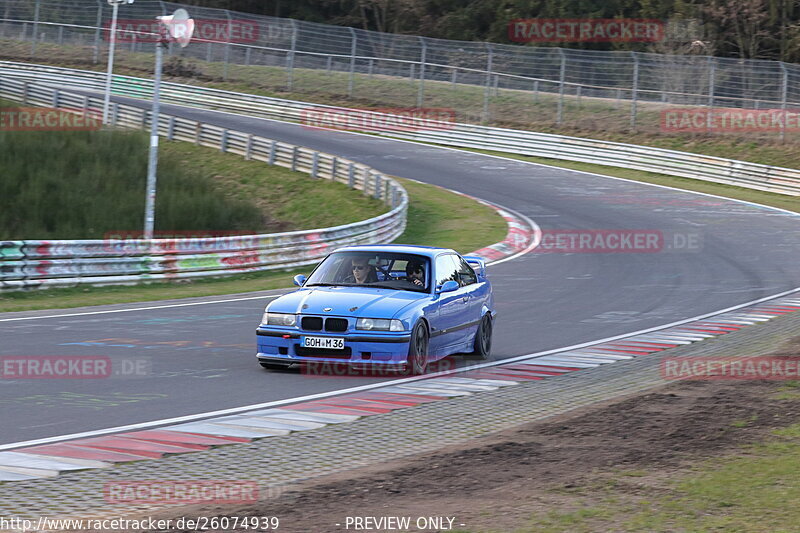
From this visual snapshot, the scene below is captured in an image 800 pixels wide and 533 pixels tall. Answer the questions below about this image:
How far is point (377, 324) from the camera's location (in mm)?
10789

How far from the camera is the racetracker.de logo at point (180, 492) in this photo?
6078 mm

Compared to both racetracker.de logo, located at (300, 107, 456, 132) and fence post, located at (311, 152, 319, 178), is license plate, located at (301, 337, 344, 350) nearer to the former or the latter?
fence post, located at (311, 152, 319, 178)

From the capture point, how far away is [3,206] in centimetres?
2644

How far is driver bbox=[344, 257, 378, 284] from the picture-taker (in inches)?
463

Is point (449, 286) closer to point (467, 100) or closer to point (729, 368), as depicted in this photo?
point (729, 368)

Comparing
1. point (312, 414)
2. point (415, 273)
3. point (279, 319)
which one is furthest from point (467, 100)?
point (312, 414)

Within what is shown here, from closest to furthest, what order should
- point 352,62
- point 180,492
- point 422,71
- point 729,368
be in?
point 180,492 → point 729,368 → point 422,71 → point 352,62

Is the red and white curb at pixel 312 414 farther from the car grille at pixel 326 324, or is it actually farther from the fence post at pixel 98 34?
the fence post at pixel 98 34

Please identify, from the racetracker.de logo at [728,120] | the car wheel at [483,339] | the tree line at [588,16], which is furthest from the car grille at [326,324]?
the tree line at [588,16]

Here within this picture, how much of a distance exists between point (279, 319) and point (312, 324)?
14.7 inches

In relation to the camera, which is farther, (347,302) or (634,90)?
(634,90)

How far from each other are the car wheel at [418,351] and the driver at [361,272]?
0.92 metres

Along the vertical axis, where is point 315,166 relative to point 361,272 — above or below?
below

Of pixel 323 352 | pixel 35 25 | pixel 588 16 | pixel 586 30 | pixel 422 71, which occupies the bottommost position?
pixel 323 352
